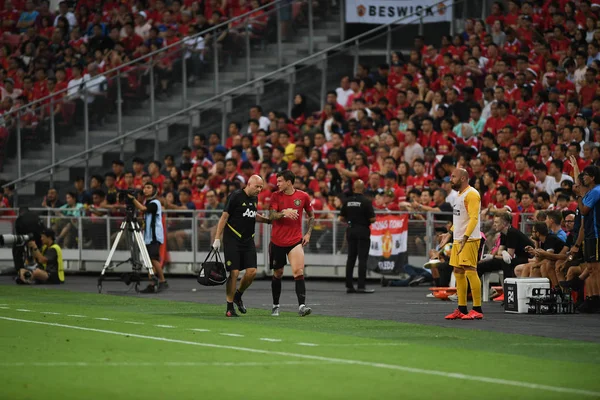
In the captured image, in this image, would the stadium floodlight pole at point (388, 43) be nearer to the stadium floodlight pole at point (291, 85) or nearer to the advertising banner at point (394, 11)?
the advertising banner at point (394, 11)

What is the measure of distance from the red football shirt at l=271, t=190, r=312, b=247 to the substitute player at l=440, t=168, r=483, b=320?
2.48 m

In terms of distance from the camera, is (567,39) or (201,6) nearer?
(567,39)

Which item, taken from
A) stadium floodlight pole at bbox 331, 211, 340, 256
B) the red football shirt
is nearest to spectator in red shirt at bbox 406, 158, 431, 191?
stadium floodlight pole at bbox 331, 211, 340, 256

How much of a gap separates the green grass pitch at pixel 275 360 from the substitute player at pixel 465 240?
1431mm

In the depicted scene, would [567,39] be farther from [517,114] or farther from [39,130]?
[39,130]

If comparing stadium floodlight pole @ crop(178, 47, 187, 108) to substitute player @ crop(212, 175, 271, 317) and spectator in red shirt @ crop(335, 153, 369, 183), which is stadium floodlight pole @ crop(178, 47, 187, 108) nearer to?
spectator in red shirt @ crop(335, 153, 369, 183)

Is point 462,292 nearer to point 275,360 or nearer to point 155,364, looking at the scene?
point 275,360

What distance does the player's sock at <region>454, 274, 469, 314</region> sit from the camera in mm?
17891

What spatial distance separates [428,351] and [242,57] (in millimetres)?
22288

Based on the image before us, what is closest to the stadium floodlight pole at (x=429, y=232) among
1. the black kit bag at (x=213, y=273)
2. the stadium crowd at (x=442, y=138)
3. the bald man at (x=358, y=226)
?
the stadium crowd at (x=442, y=138)

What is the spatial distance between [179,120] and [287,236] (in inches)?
642

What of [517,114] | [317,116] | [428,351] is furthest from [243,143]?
[428,351]

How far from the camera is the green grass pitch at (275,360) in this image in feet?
33.6

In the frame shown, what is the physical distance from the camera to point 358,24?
3466 centimetres
